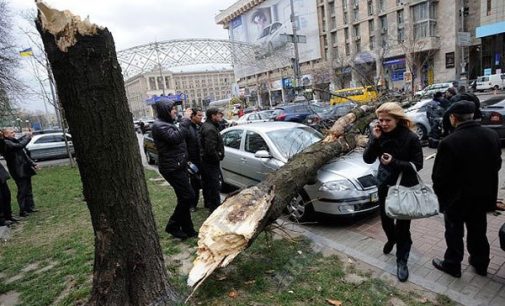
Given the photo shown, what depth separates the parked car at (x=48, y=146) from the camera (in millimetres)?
17562

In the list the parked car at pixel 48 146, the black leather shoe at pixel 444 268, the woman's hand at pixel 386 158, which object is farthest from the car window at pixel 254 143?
the parked car at pixel 48 146

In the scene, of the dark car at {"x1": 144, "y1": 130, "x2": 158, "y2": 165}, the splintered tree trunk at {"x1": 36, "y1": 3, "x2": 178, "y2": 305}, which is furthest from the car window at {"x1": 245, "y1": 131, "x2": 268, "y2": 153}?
the dark car at {"x1": 144, "y1": 130, "x2": 158, "y2": 165}

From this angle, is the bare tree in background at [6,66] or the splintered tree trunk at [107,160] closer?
the splintered tree trunk at [107,160]

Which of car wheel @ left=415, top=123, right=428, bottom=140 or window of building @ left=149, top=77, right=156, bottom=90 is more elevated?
window of building @ left=149, top=77, right=156, bottom=90

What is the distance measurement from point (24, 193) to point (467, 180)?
7.78 metres

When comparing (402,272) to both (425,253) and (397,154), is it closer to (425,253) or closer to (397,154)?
(425,253)

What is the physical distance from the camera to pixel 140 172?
266 cm

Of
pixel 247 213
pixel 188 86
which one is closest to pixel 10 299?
pixel 247 213

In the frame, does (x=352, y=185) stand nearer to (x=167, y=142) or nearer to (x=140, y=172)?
(x=167, y=142)

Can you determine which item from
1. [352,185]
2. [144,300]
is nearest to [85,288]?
[144,300]

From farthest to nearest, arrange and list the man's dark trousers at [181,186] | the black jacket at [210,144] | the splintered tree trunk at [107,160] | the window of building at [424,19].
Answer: the window of building at [424,19] → the black jacket at [210,144] → the man's dark trousers at [181,186] → the splintered tree trunk at [107,160]

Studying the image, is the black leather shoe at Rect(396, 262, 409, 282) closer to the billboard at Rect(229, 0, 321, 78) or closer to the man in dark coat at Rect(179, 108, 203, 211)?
the man in dark coat at Rect(179, 108, 203, 211)

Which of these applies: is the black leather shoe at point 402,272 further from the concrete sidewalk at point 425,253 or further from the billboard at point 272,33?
the billboard at point 272,33

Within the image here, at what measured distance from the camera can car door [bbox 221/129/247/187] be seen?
6518 millimetres
